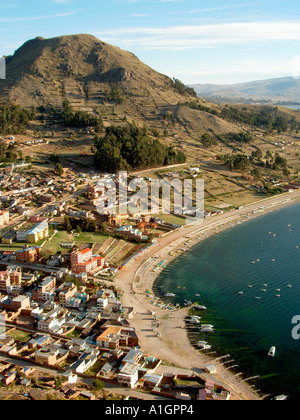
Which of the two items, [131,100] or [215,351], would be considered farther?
[131,100]

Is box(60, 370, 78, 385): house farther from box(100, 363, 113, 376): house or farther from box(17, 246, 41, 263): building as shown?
box(17, 246, 41, 263): building

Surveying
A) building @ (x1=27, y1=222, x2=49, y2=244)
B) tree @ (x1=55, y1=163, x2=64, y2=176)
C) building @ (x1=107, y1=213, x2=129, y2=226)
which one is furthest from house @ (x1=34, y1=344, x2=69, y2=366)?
tree @ (x1=55, y1=163, x2=64, y2=176)

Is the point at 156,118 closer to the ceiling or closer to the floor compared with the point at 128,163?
closer to the ceiling

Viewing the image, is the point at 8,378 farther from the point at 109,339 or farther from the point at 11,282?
the point at 11,282

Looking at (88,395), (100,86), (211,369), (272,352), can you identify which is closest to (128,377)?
(88,395)

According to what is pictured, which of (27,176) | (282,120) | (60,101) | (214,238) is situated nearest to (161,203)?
(214,238)
